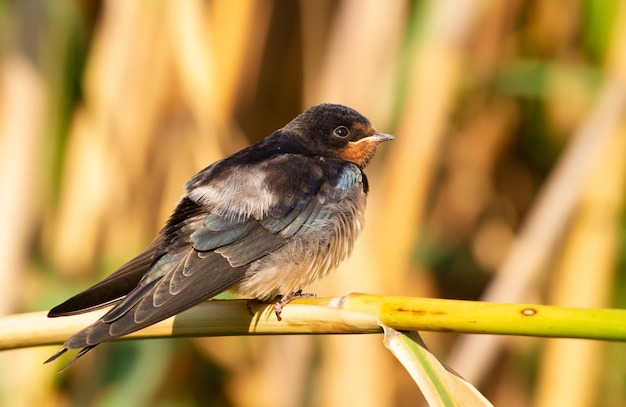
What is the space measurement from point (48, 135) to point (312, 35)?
64 centimetres

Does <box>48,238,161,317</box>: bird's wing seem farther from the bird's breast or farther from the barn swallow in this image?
the bird's breast

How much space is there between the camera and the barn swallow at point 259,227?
1221 mm

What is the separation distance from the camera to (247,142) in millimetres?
2172

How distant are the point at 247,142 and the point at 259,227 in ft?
2.55

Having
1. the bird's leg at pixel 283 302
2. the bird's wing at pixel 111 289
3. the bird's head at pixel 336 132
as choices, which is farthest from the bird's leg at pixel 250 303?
the bird's head at pixel 336 132

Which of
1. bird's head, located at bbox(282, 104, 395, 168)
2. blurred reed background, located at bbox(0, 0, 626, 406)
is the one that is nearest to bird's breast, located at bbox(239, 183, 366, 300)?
bird's head, located at bbox(282, 104, 395, 168)

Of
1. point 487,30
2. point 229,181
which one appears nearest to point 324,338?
point 229,181

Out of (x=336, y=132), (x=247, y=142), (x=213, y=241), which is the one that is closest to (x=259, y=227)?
(x=213, y=241)

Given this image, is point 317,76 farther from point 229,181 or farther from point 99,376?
point 99,376

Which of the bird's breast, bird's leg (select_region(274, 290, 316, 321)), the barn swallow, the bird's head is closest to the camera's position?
bird's leg (select_region(274, 290, 316, 321))

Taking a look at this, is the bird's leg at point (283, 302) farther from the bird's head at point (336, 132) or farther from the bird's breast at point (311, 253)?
the bird's head at point (336, 132)

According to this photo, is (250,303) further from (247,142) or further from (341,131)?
(247,142)

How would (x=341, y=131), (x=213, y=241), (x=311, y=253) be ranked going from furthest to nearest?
(x=341, y=131), (x=311, y=253), (x=213, y=241)

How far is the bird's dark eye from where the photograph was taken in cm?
170
